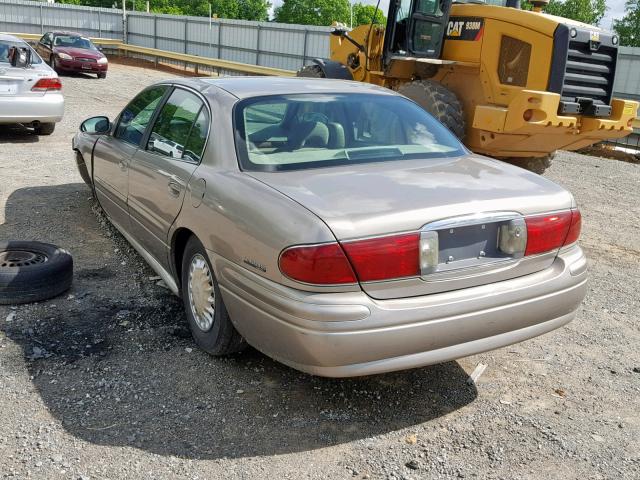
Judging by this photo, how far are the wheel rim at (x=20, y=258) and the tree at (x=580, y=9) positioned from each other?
202 feet

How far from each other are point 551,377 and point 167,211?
248cm

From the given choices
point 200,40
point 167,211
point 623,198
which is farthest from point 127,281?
point 200,40

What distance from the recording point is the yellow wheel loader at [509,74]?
784 centimetres

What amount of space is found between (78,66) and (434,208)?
21.8 meters

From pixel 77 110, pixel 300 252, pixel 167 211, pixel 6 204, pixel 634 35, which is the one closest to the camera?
pixel 300 252

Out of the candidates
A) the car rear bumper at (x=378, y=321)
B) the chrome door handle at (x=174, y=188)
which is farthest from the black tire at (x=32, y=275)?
the car rear bumper at (x=378, y=321)

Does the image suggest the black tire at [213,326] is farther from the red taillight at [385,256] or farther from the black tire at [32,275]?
the black tire at [32,275]

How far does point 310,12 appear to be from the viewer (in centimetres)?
9275

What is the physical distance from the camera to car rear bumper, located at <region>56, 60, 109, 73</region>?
73.2ft

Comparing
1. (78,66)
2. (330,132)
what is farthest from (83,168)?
(78,66)

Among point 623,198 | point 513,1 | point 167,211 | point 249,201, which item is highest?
point 513,1

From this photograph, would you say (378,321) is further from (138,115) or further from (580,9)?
(580,9)

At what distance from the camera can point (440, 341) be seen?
3.06m

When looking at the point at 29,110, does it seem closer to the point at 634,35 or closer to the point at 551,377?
the point at 551,377
